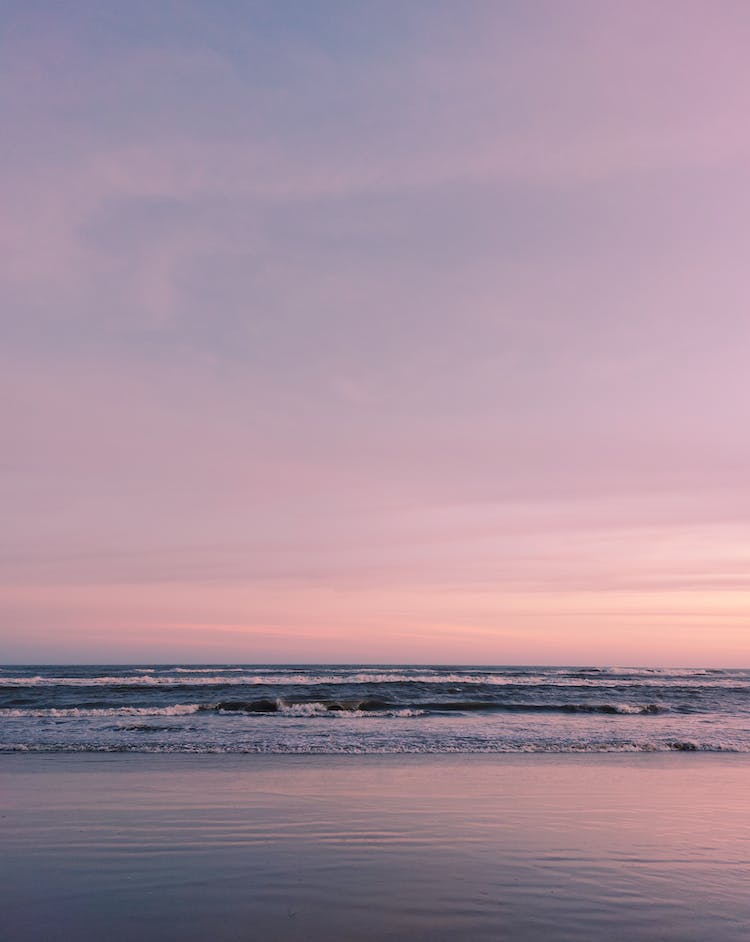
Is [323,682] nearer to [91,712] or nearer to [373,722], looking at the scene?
[91,712]

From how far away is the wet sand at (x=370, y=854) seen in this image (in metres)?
6.29

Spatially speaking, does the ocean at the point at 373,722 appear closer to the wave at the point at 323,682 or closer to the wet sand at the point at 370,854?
the wet sand at the point at 370,854

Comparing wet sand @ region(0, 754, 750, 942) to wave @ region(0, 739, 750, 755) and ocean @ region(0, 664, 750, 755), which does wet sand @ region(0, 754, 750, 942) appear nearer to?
wave @ region(0, 739, 750, 755)

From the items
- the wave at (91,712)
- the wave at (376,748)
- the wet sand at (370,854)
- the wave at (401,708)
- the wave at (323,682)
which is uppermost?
the wet sand at (370,854)

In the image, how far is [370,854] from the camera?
855 centimetres

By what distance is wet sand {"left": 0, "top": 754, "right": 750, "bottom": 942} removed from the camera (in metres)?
6.29

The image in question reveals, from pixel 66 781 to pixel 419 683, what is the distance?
36.4 m

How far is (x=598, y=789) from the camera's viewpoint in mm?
13102

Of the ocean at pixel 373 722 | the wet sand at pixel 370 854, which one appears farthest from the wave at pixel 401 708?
the wet sand at pixel 370 854

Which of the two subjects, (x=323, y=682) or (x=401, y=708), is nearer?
(x=401, y=708)

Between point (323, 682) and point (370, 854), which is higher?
point (370, 854)

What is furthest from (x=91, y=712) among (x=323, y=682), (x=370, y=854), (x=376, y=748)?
(x=323, y=682)

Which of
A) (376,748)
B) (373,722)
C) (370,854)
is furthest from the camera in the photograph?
(373,722)

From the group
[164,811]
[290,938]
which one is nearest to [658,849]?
[290,938]
